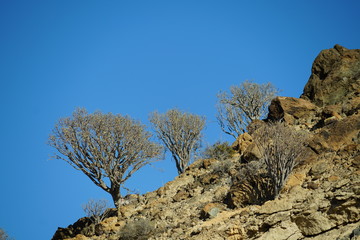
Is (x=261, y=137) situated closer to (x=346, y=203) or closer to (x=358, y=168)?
(x=358, y=168)

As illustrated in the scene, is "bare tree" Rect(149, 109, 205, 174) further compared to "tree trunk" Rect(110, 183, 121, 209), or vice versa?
"bare tree" Rect(149, 109, 205, 174)

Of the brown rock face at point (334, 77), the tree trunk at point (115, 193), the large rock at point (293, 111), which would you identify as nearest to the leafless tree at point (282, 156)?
the large rock at point (293, 111)

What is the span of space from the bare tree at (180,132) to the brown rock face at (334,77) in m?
9.93

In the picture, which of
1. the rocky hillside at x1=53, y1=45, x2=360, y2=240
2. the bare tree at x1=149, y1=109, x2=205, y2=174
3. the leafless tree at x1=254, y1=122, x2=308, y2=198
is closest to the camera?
the rocky hillside at x1=53, y1=45, x2=360, y2=240

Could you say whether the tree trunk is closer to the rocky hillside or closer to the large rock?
the rocky hillside

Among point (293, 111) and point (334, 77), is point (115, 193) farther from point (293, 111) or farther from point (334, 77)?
point (334, 77)

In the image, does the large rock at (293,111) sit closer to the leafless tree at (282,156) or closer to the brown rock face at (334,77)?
the brown rock face at (334,77)

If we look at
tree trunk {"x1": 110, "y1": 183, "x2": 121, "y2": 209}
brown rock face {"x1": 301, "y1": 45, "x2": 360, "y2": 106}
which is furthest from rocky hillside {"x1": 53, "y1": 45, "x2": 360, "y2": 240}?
tree trunk {"x1": 110, "y1": 183, "x2": 121, "y2": 209}

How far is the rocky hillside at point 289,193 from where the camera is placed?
31.0ft

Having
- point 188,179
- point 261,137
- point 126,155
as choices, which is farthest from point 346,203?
point 126,155

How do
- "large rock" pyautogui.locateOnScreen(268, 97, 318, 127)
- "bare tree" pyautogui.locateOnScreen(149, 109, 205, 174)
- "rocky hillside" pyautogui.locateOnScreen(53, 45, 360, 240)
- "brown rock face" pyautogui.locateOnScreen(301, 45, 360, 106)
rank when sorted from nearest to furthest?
"rocky hillside" pyautogui.locateOnScreen(53, 45, 360, 240) → "large rock" pyautogui.locateOnScreen(268, 97, 318, 127) → "brown rock face" pyautogui.locateOnScreen(301, 45, 360, 106) → "bare tree" pyautogui.locateOnScreen(149, 109, 205, 174)

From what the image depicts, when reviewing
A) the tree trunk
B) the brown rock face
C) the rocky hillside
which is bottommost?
the rocky hillside

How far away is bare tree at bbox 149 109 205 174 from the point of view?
99.9 ft

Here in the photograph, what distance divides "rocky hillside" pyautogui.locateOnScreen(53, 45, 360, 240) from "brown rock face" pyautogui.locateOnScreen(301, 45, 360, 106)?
5 centimetres
